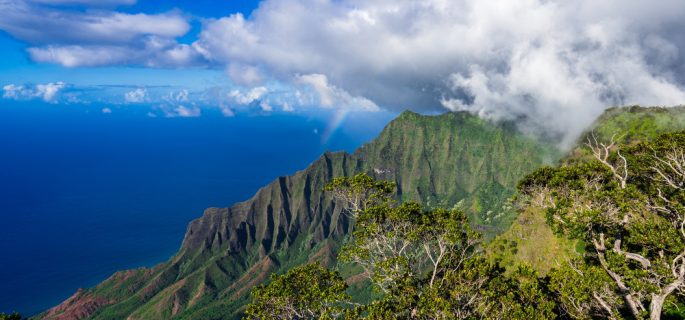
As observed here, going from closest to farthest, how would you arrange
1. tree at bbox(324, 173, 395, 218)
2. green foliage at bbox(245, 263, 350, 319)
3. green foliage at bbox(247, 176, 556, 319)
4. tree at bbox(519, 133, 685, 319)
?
tree at bbox(519, 133, 685, 319) → green foliage at bbox(247, 176, 556, 319) → green foliage at bbox(245, 263, 350, 319) → tree at bbox(324, 173, 395, 218)

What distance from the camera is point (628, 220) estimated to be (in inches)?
1390

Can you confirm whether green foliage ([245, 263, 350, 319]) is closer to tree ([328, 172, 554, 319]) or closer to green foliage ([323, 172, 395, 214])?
tree ([328, 172, 554, 319])

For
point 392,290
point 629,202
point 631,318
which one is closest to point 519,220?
point 631,318

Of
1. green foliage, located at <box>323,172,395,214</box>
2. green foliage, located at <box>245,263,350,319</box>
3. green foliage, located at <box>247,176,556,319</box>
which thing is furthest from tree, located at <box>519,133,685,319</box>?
green foliage, located at <box>245,263,350,319</box>

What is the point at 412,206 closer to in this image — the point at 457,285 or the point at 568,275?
the point at 457,285

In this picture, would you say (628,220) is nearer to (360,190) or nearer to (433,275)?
(433,275)

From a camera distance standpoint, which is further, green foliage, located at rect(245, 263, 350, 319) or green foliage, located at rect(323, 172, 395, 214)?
green foliage, located at rect(323, 172, 395, 214)

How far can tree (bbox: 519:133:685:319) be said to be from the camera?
3017 cm

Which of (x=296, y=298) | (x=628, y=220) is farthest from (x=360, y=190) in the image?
(x=628, y=220)

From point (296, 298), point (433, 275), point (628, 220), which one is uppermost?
point (628, 220)

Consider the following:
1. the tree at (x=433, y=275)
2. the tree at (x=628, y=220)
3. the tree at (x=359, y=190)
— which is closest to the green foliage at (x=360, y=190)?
the tree at (x=359, y=190)

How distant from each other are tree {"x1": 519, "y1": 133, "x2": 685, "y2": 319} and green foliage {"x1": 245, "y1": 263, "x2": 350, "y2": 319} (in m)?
20.4

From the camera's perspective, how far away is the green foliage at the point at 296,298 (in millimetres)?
32344

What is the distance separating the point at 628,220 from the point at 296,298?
98.5 ft
